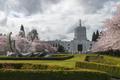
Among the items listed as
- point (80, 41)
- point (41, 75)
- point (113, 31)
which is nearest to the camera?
point (41, 75)

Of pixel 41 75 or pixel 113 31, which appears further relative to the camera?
pixel 113 31

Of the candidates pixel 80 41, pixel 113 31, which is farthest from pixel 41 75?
pixel 80 41

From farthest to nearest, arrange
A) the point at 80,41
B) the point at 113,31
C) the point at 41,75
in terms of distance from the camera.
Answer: the point at 80,41 < the point at 113,31 < the point at 41,75

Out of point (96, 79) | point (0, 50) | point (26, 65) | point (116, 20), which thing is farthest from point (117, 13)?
point (0, 50)

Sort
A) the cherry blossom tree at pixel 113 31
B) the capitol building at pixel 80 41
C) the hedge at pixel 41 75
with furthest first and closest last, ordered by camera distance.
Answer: the capitol building at pixel 80 41
the cherry blossom tree at pixel 113 31
the hedge at pixel 41 75

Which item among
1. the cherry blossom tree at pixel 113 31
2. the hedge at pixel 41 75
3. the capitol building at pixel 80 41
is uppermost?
the capitol building at pixel 80 41

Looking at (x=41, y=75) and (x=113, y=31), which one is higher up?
(x=113, y=31)

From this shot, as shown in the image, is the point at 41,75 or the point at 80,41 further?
the point at 80,41

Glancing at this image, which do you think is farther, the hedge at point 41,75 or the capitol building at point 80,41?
the capitol building at point 80,41

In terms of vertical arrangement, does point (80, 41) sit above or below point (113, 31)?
above

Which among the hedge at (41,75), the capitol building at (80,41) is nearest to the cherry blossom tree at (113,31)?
the hedge at (41,75)

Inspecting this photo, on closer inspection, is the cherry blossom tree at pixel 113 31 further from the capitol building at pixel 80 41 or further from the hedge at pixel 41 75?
the capitol building at pixel 80 41

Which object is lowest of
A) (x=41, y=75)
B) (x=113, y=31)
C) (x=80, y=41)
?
(x=41, y=75)

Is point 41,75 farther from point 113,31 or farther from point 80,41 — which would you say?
point 80,41
